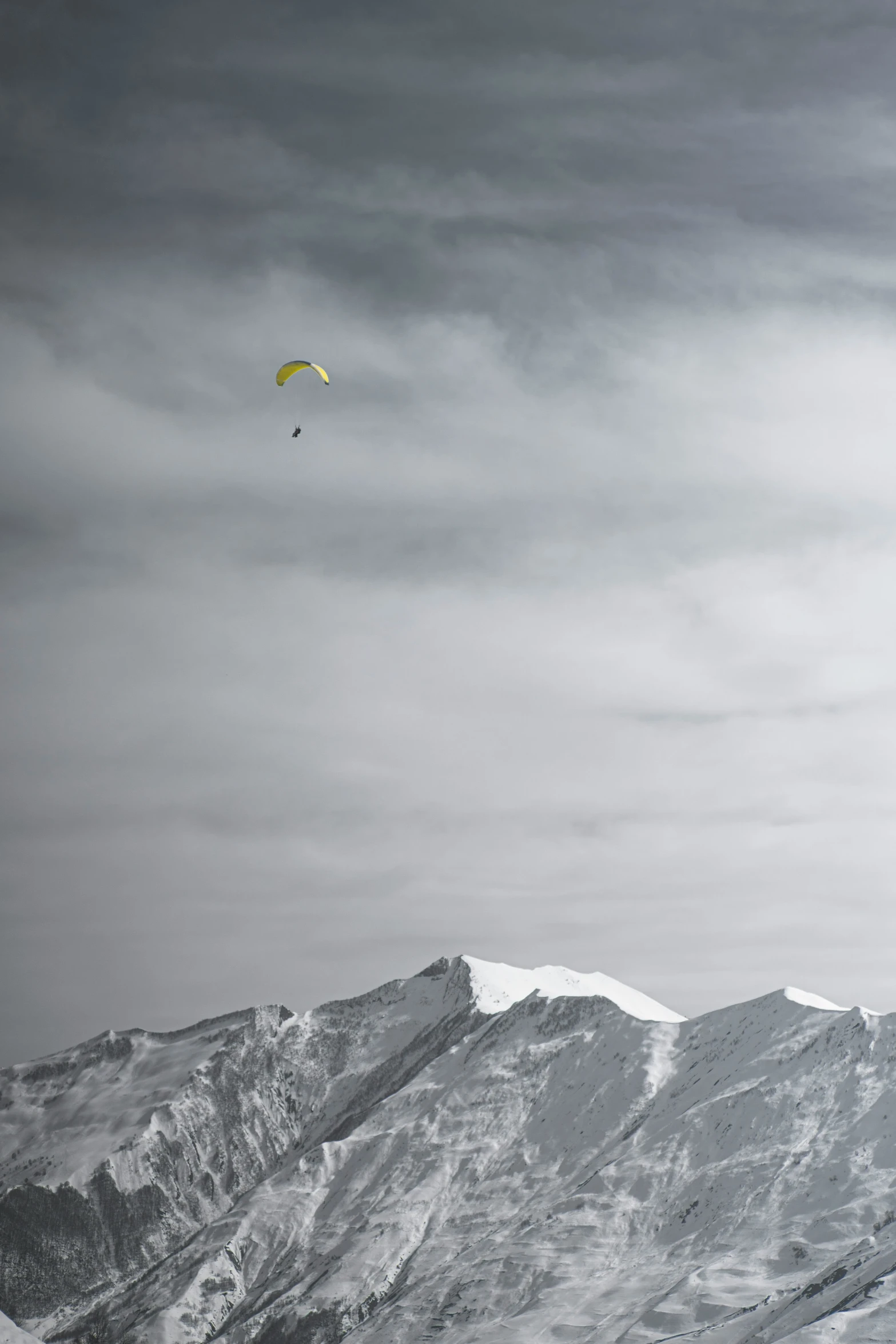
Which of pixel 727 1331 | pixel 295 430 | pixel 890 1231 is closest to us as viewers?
pixel 295 430

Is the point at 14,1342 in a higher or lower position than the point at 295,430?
lower

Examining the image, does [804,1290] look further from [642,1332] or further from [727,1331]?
[642,1332]

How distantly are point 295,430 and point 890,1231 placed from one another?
489 ft

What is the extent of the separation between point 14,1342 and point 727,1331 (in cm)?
10393

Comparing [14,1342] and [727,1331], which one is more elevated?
[14,1342]

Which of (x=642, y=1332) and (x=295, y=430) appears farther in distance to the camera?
(x=642, y=1332)

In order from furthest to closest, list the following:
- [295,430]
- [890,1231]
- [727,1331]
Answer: [890,1231] → [727,1331] → [295,430]

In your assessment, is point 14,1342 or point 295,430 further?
point 14,1342

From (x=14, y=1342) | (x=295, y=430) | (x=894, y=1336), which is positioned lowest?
(x=894, y=1336)

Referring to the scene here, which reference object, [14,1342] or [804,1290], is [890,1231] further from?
[14,1342]

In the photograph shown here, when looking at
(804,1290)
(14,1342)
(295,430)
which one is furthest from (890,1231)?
(295,430)

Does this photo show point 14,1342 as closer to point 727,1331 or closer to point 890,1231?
point 727,1331

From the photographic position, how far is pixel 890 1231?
7854 inches

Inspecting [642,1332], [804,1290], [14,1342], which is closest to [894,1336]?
[804,1290]
